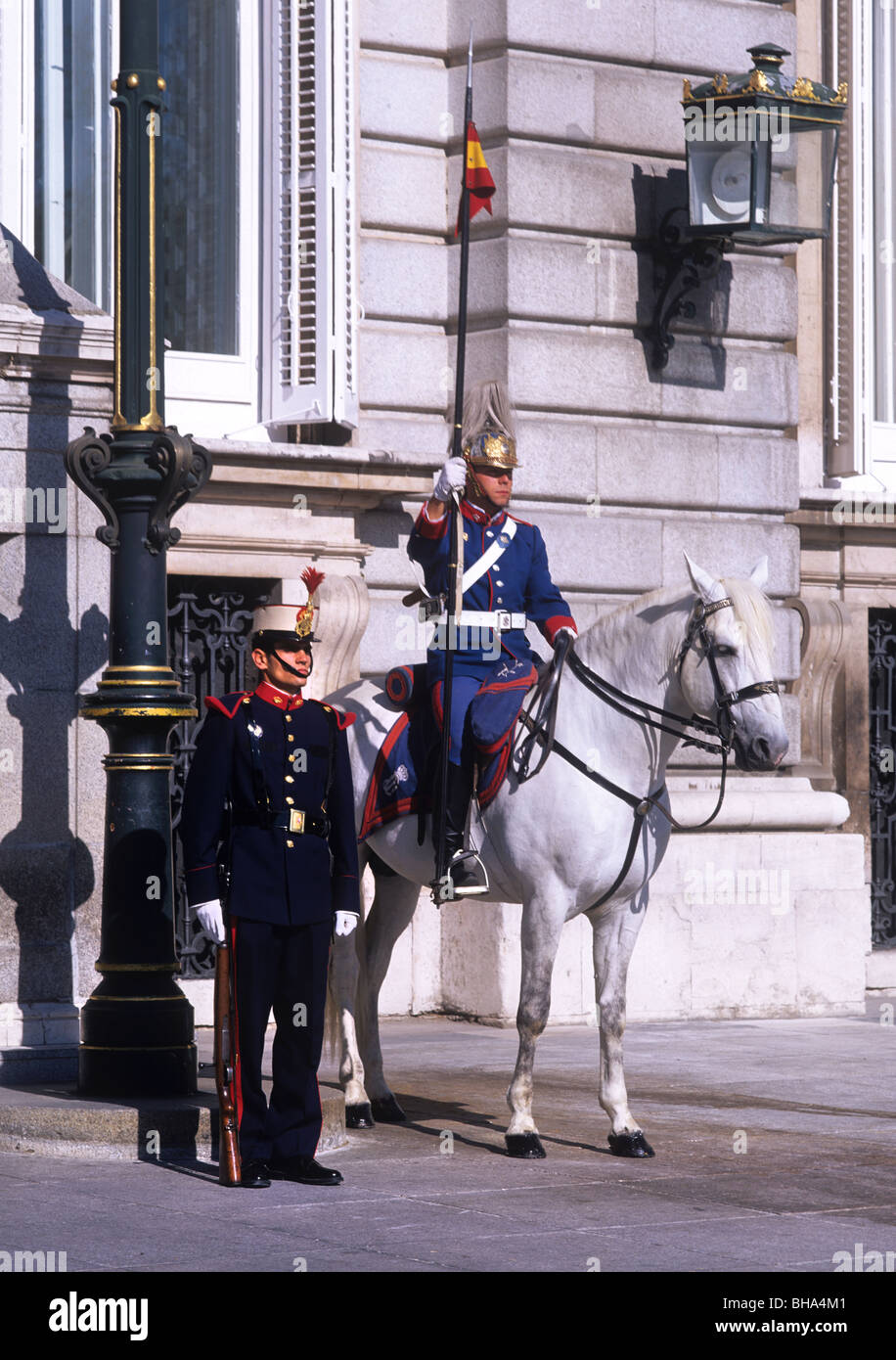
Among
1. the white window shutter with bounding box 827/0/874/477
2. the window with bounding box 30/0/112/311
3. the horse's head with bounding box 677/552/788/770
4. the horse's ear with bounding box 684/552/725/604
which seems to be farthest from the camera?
the white window shutter with bounding box 827/0/874/477

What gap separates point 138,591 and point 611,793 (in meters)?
2.09

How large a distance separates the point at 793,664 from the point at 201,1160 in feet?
24.7

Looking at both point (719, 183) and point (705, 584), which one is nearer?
point (705, 584)

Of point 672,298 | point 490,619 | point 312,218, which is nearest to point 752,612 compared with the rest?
point 490,619

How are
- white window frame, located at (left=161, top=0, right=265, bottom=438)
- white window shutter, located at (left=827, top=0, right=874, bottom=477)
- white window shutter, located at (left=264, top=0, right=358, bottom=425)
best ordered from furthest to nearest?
1. white window shutter, located at (left=827, top=0, right=874, bottom=477)
2. white window frame, located at (left=161, top=0, right=265, bottom=438)
3. white window shutter, located at (left=264, top=0, right=358, bottom=425)

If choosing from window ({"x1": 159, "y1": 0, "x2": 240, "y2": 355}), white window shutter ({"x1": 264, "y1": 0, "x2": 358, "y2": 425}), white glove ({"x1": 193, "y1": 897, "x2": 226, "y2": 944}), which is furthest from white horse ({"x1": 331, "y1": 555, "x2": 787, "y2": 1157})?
window ({"x1": 159, "y1": 0, "x2": 240, "y2": 355})

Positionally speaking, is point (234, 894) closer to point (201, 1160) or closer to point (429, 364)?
point (201, 1160)

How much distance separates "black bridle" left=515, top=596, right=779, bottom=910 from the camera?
8.56 meters

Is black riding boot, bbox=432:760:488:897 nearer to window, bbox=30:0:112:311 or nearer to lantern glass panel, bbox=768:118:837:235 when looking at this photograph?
window, bbox=30:0:112:311

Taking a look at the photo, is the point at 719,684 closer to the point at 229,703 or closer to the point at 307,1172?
the point at 229,703

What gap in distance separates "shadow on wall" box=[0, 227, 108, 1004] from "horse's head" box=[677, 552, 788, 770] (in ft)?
9.95

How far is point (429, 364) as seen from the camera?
1388 cm

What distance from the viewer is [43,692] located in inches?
395

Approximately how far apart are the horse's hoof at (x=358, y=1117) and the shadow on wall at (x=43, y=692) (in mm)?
1547
